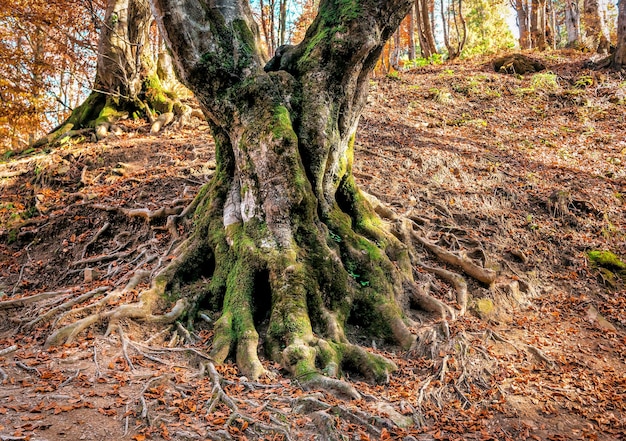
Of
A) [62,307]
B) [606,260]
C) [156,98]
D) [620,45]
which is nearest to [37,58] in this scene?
[156,98]

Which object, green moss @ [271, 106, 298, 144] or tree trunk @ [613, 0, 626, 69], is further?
tree trunk @ [613, 0, 626, 69]

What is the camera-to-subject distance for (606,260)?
25.7 feet

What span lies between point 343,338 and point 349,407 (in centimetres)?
116

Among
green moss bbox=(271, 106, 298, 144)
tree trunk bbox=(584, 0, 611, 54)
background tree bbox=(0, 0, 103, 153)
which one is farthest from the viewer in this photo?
tree trunk bbox=(584, 0, 611, 54)

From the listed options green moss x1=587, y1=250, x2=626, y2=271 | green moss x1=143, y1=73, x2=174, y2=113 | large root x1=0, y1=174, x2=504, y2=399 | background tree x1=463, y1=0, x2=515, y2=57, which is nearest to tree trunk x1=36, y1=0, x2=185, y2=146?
green moss x1=143, y1=73, x2=174, y2=113

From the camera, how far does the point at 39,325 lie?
5172mm

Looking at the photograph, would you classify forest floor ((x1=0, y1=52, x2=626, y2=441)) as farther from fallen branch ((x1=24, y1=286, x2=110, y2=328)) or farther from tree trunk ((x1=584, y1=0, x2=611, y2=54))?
tree trunk ((x1=584, y1=0, x2=611, y2=54))

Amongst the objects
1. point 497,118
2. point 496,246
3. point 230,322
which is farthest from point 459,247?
point 497,118

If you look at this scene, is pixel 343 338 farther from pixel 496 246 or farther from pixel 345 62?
pixel 496 246

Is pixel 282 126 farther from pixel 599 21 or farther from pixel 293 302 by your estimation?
pixel 599 21

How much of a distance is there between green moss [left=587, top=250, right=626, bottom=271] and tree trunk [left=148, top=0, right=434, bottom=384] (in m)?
4.13

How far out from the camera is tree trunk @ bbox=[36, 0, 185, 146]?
11.7 m

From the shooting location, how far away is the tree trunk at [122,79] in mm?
11703

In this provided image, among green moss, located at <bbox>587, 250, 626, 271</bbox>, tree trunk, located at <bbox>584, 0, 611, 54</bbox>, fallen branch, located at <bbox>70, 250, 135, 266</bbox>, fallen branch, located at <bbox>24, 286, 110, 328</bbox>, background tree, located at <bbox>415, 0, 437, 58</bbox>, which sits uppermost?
background tree, located at <bbox>415, 0, 437, 58</bbox>
